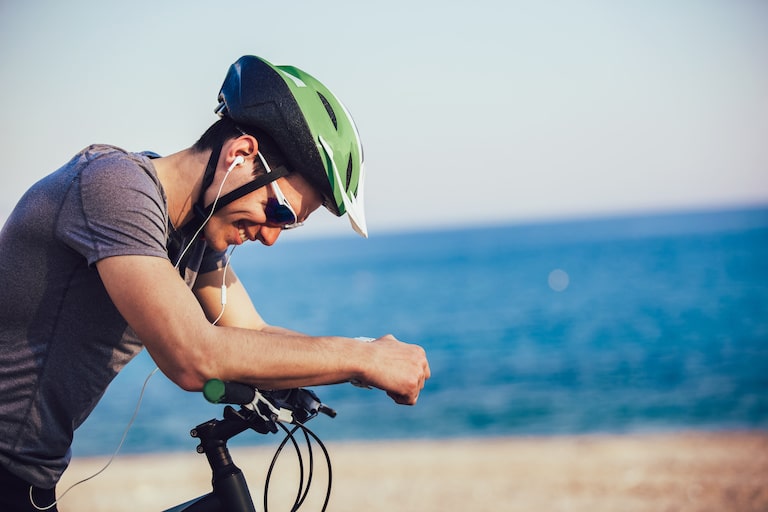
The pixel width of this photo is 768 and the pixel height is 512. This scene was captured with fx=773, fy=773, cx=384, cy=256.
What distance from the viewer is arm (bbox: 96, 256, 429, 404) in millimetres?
2336

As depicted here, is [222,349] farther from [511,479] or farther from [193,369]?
[511,479]

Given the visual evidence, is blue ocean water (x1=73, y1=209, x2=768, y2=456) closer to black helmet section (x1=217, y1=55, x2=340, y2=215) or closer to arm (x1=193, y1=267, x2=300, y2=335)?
arm (x1=193, y1=267, x2=300, y2=335)

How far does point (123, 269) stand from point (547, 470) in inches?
397

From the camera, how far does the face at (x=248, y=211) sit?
2924mm

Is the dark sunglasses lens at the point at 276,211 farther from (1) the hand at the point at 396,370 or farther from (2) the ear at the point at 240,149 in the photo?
(1) the hand at the point at 396,370

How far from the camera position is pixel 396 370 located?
2.52 m

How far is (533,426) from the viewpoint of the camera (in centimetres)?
2194

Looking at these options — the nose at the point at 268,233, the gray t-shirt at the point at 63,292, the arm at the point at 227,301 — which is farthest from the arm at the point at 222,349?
the arm at the point at 227,301

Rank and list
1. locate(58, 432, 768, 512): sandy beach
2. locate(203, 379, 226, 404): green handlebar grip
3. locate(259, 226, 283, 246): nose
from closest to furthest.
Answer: locate(203, 379, 226, 404): green handlebar grip < locate(259, 226, 283, 246): nose < locate(58, 432, 768, 512): sandy beach

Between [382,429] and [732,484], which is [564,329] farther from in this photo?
[732,484]

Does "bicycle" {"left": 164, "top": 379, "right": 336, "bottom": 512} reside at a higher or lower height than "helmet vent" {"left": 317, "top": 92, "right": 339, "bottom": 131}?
lower

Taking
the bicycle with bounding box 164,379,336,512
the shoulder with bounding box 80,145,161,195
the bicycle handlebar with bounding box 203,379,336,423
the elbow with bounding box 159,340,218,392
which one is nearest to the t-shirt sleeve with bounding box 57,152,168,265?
the shoulder with bounding box 80,145,161,195

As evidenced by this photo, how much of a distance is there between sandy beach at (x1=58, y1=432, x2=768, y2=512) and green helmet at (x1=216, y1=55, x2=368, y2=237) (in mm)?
7534

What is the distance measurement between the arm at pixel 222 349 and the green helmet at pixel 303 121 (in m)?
0.73
